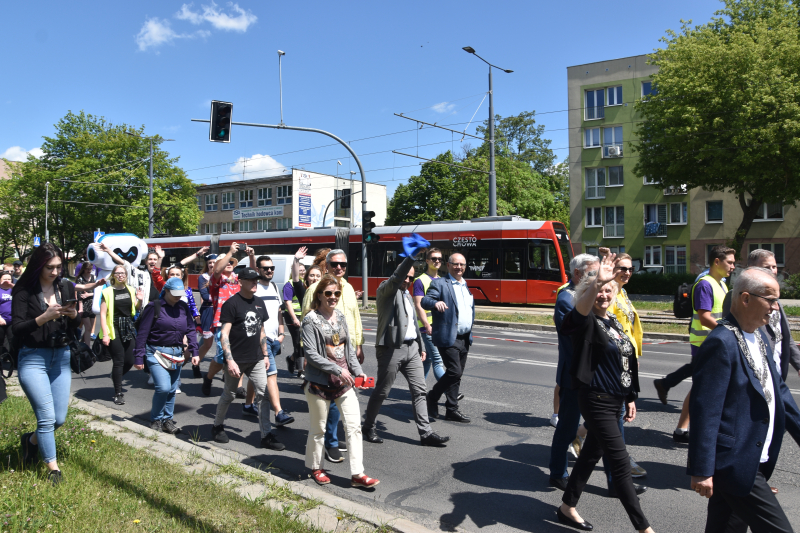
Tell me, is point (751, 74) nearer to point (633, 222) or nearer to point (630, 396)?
point (633, 222)

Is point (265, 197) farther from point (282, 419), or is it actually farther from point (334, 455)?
point (334, 455)

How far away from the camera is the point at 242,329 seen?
5566mm

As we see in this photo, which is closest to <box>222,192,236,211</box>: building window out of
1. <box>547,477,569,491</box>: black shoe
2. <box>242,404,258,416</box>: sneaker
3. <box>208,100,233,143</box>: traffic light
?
<box>208,100,233,143</box>: traffic light

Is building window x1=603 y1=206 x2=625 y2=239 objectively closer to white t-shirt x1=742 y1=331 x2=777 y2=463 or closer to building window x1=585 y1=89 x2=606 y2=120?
building window x1=585 y1=89 x2=606 y2=120

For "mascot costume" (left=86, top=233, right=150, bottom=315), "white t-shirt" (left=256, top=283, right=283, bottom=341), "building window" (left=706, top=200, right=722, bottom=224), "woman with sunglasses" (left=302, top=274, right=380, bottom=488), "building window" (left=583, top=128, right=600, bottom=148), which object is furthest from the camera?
"building window" (left=583, top=128, right=600, bottom=148)

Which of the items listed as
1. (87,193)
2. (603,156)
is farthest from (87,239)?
(603,156)

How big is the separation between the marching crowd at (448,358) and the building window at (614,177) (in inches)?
1450

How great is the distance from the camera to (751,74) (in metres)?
25.6

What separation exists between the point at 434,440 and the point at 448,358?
870 millimetres

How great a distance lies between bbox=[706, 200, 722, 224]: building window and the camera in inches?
1449

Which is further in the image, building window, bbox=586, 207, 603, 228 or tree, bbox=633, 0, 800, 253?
building window, bbox=586, 207, 603, 228

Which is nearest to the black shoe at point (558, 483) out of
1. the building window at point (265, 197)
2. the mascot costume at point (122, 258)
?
the mascot costume at point (122, 258)

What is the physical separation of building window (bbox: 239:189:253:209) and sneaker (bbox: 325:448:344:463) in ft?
218

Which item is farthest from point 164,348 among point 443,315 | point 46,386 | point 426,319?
point 443,315
